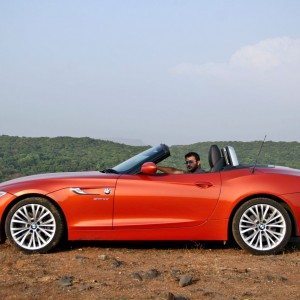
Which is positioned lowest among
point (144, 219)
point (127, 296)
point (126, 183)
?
point (127, 296)

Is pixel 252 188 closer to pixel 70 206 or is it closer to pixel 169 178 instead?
pixel 169 178

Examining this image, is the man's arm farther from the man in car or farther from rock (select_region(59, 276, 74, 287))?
rock (select_region(59, 276, 74, 287))

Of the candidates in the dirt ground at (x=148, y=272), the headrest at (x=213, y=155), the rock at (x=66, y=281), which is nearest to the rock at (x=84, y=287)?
the dirt ground at (x=148, y=272)

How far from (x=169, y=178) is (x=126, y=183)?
528 mm

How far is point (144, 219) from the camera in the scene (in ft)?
22.7

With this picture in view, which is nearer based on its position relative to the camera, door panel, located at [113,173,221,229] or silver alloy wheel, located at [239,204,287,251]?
door panel, located at [113,173,221,229]

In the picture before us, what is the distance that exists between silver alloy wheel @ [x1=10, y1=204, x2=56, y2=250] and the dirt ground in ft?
0.58

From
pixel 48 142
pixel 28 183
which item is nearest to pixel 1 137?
pixel 48 142

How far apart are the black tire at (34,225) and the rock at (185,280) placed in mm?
2071

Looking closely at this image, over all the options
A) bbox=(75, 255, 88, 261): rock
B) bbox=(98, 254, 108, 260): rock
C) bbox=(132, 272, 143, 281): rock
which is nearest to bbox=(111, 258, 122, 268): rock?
bbox=(98, 254, 108, 260): rock

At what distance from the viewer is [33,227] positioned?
6961mm

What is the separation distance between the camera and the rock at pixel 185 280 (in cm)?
531

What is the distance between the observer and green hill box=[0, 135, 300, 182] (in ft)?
137

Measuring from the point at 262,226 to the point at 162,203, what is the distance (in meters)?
1.25
